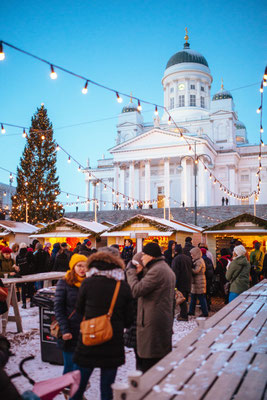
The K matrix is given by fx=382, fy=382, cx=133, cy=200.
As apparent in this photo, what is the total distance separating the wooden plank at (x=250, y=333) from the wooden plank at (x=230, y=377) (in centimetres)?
30

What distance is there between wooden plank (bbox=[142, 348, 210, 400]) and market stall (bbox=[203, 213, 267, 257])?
14409mm

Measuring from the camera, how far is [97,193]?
2677 inches

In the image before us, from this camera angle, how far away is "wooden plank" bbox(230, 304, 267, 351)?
12.0ft

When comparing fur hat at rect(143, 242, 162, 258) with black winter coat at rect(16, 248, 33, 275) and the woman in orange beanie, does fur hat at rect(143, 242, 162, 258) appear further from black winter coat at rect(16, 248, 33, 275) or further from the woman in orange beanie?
black winter coat at rect(16, 248, 33, 275)

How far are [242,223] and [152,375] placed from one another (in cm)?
1550

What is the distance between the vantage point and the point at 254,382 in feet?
8.91

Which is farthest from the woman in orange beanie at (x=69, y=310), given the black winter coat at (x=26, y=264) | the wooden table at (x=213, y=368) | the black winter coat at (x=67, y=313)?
the black winter coat at (x=26, y=264)

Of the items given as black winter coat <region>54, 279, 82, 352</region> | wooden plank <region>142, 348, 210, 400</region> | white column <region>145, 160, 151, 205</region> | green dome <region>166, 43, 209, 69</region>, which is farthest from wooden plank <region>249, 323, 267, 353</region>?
green dome <region>166, 43, 209, 69</region>

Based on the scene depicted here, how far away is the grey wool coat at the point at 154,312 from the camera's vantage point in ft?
13.9

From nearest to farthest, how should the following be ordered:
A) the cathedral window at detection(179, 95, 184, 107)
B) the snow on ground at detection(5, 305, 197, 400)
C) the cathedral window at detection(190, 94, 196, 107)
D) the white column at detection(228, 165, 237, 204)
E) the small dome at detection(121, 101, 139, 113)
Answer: the snow on ground at detection(5, 305, 197, 400) → the white column at detection(228, 165, 237, 204) → the small dome at detection(121, 101, 139, 113) → the cathedral window at detection(190, 94, 196, 107) → the cathedral window at detection(179, 95, 184, 107)

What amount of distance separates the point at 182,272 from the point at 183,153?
44.4 meters

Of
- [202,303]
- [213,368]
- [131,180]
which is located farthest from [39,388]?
[131,180]

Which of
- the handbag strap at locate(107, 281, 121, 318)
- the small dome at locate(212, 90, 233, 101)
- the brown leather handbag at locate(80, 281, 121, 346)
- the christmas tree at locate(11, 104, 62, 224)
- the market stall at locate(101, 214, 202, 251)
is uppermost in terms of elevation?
the small dome at locate(212, 90, 233, 101)

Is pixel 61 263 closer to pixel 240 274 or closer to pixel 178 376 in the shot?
pixel 240 274
